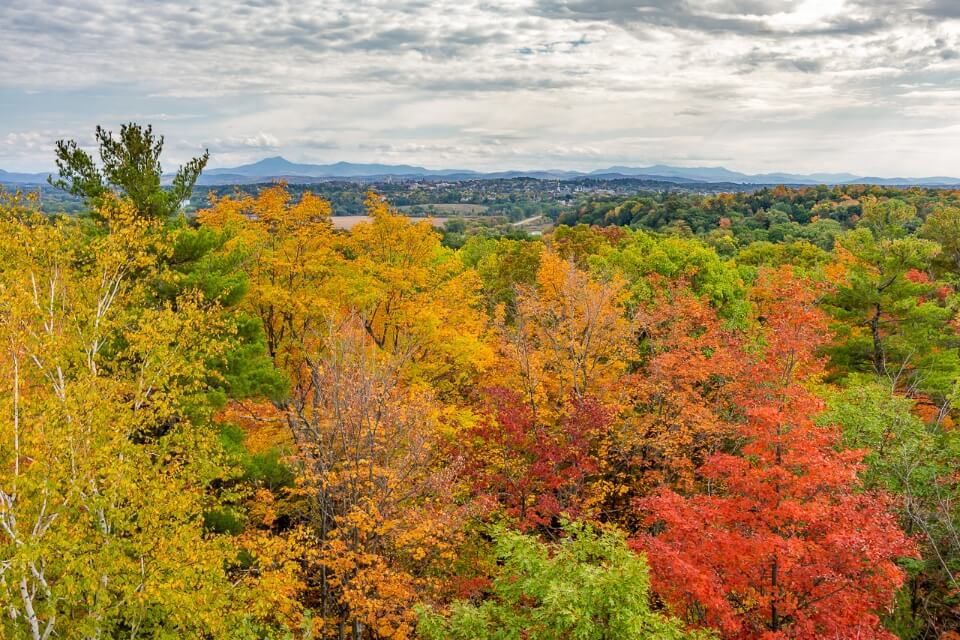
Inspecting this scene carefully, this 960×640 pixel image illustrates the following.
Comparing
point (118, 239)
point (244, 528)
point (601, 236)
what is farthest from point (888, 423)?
point (601, 236)

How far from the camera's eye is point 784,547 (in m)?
12.3

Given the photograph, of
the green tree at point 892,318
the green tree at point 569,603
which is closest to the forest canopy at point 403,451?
the green tree at point 569,603

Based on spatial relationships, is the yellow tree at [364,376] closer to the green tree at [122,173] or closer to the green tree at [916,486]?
the green tree at [122,173]

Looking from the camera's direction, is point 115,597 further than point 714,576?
No

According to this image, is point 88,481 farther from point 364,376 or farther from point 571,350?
point 571,350

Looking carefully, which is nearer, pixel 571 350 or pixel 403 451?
pixel 403 451

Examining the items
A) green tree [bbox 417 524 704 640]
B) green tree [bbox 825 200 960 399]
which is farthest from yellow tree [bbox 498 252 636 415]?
green tree [bbox 825 200 960 399]

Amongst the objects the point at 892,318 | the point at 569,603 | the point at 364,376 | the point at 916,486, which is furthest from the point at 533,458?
the point at 892,318

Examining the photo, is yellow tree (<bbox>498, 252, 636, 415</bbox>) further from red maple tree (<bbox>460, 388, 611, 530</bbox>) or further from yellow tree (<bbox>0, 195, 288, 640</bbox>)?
yellow tree (<bbox>0, 195, 288, 640</bbox>)

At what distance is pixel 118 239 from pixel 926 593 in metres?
21.7

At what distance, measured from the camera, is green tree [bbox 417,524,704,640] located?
8.80 meters

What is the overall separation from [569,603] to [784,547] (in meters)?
5.98

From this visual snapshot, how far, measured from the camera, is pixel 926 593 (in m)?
15.7

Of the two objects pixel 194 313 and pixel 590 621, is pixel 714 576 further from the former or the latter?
pixel 194 313
